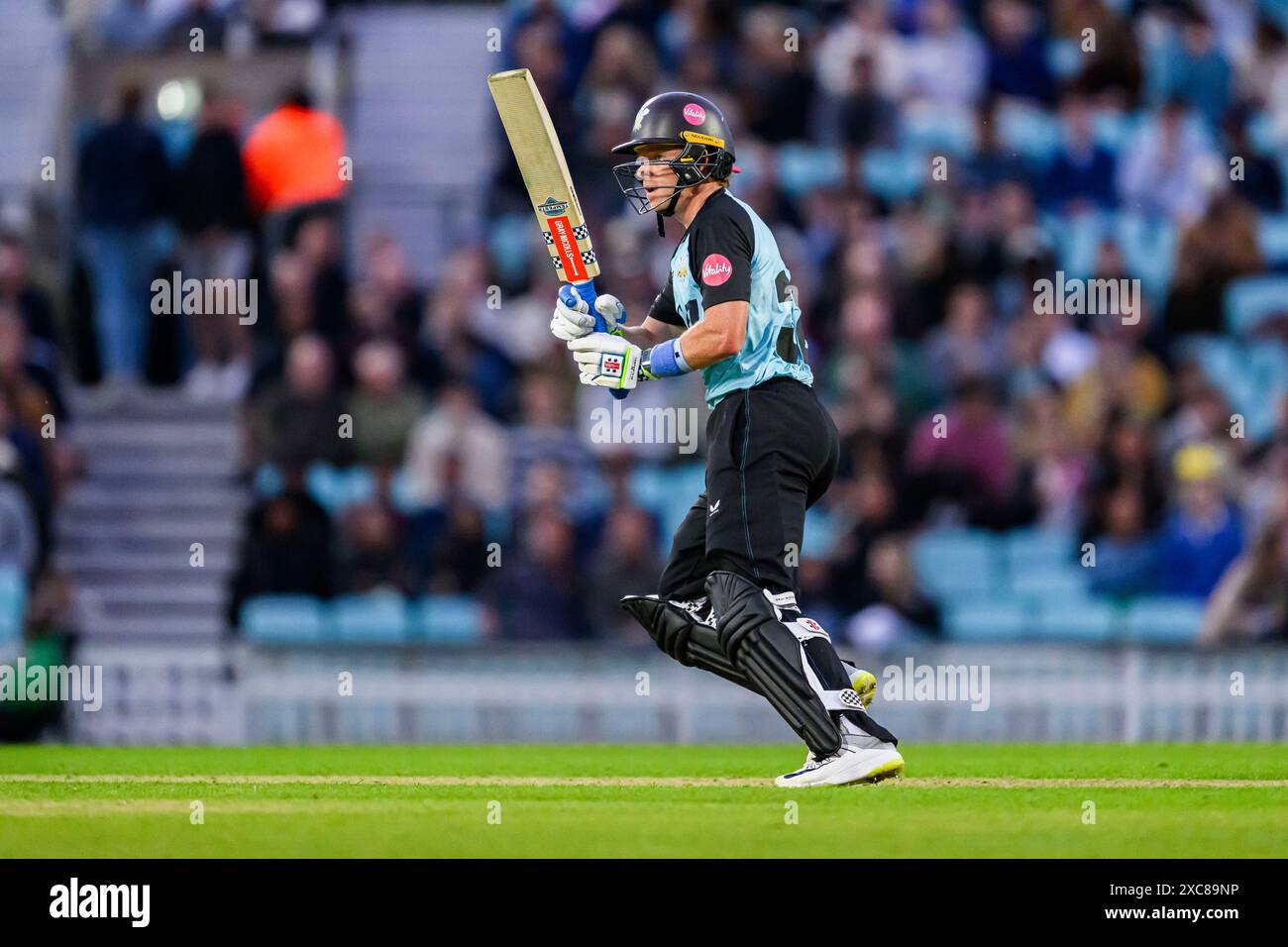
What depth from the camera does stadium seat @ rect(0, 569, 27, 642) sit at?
1373cm

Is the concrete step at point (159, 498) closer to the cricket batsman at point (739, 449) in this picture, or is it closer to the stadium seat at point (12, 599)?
the stadium seat at point (12, 599)

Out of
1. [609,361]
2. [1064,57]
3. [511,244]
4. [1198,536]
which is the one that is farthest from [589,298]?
[1064,57]

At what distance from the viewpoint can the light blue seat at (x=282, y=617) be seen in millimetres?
13969

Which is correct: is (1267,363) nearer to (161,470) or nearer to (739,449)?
(161,470)

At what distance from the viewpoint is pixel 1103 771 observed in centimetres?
884

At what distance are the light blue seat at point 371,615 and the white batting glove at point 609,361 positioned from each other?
6100mm

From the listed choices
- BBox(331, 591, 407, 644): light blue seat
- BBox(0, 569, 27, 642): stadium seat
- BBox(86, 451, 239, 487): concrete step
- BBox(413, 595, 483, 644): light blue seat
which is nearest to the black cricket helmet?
BBox(413, 595, 483, 644): light blue seat

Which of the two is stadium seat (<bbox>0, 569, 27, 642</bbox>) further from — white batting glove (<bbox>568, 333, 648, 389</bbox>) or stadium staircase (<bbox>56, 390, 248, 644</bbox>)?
white batting glove (<bbox>568, 333, 648, 389</bbox>)

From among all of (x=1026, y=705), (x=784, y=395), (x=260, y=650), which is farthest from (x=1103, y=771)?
(x=260, y=650)

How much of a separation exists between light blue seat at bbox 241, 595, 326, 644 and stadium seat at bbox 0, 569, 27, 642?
139 cm

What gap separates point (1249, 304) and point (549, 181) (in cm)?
862

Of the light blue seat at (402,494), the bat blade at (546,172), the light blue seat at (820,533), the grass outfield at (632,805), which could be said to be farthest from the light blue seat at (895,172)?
the bat blade at (546,172)

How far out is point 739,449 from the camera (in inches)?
312
